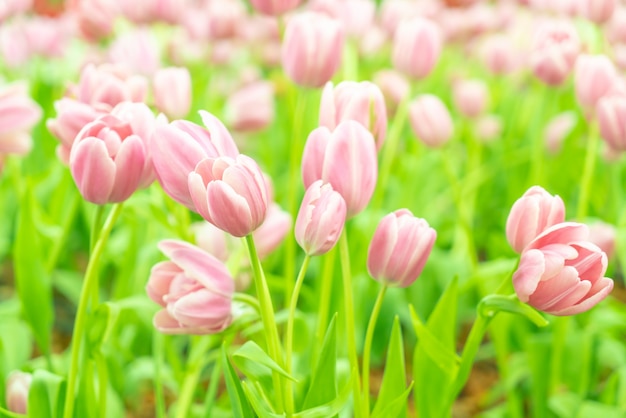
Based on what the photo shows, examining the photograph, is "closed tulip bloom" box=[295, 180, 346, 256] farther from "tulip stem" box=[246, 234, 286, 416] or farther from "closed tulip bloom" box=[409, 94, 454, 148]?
"closed tulip bloom" box=[409, 94, 454, 148]

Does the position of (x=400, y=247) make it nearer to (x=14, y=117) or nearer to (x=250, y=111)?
(x=14, y=117)

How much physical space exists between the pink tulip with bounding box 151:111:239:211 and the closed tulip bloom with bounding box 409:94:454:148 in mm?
646

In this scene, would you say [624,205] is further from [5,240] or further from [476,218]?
[5,240]

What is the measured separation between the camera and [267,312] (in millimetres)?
502

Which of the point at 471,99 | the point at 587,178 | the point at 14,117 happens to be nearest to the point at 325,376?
the point at 14,117

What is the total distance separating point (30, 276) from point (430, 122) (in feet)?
2.01

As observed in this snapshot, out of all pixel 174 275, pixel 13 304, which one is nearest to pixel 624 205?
pixel 174 275

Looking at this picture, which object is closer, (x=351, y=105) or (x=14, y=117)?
(x=351, y=105)

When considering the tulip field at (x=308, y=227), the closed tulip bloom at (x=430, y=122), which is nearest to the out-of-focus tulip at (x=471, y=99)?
the tulip field at (x=308, y=227)

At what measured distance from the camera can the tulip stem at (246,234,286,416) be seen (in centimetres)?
49

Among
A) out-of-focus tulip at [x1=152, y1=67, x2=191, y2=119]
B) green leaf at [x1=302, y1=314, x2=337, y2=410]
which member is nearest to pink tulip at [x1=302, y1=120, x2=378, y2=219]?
green leaf at [x1=302, y1=314, x2=337, y2=410]

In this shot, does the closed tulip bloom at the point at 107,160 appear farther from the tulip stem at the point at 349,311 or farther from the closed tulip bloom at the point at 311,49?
the closed tulip bloom at the point at 311,49

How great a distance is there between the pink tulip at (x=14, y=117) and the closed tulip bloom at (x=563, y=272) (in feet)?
1.55

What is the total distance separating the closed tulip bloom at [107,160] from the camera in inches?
20.7
